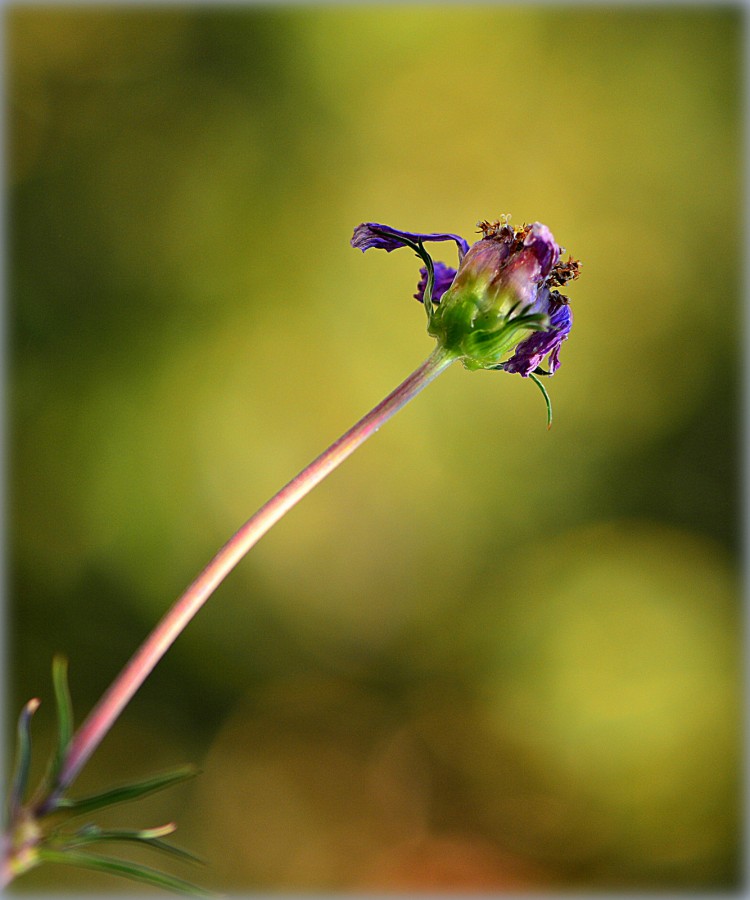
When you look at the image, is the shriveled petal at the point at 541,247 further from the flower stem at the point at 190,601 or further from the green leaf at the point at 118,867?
the green leaf at the point at 118,867

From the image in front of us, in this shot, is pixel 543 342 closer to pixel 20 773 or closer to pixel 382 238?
pixel 382 238

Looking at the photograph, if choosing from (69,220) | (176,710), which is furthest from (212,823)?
(69,220)

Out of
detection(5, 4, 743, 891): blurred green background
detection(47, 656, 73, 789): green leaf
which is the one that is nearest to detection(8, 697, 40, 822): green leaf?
detection(47, 656, 73, 789): green leaf

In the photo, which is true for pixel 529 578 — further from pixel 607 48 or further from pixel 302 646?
pixel 607 48

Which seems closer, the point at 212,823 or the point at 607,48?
Result: the point at 212,823

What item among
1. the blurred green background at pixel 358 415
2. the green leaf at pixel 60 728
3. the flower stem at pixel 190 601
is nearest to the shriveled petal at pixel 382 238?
the flower stem at pixel 190 601

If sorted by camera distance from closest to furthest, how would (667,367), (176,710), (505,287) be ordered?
(505,287)
(176,710)
(667,367)

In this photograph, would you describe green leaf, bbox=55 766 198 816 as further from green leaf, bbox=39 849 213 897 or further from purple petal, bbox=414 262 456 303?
purple petal, bbox=414 262 456 303
